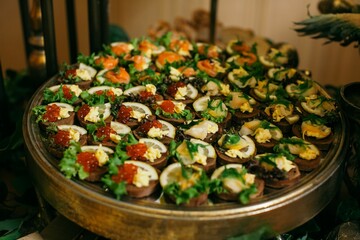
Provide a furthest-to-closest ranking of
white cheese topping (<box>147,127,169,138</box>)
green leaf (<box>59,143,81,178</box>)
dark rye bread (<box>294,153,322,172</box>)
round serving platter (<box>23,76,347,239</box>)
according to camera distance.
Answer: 1. white cheese topping (<box>147,127,169,138</box>)
2. dark rye bread (<box>294,153,322,172</box>)
3. green leaf (<box>59,143,81,178</box>)
4. round serving platter (<box>23,76,347,239</box>)

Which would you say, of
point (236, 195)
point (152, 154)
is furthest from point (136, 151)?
point (236, 195)

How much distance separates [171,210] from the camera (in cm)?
160

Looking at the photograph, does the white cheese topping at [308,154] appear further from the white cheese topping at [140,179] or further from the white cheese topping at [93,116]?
the white cheese topping at [93,116]

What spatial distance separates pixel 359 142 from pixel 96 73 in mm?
1363

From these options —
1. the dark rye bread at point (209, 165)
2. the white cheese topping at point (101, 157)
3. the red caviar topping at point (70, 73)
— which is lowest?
the dark rye bread at point (209, 165)

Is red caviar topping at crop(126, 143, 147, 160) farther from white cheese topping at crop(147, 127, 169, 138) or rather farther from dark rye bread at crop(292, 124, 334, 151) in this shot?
dark rye bread at crop(292, 124, 334, 151)

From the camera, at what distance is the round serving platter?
160cm

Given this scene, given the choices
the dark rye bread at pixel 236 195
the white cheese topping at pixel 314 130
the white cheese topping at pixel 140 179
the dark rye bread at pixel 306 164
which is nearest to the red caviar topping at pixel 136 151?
the white cheese topping at pixel 140 179

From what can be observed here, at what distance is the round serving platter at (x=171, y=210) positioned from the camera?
5.25 feet

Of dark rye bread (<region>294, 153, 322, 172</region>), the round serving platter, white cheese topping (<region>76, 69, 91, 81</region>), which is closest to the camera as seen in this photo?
Answer: the round serving platter

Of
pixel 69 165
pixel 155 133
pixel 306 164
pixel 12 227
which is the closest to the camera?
pixel 69 165

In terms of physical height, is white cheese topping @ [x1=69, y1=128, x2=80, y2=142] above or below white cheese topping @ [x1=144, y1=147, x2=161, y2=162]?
above

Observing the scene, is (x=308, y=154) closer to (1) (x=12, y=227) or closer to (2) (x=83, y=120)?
(2) (x=83, y=120)

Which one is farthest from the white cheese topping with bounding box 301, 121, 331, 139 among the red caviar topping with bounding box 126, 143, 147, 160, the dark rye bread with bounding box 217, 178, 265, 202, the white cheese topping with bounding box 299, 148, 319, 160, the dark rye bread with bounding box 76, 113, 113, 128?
the dark rye bread with bounding box 76, 113, 113, 128
